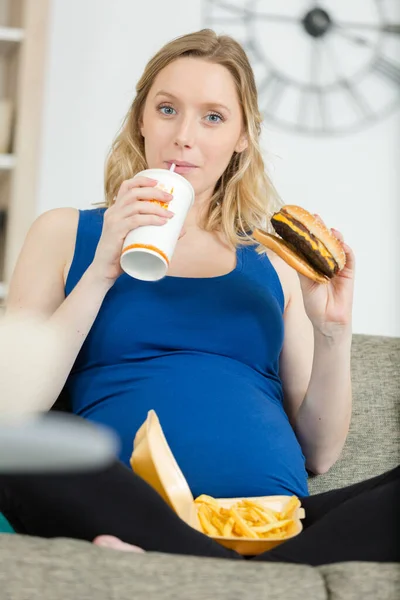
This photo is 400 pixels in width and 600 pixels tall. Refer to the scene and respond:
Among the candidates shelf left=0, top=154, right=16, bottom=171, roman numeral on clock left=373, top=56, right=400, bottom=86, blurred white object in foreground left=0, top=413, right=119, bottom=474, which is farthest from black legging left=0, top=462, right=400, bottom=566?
roman numeral on clock left=373, top=56, right=400, bottom=86

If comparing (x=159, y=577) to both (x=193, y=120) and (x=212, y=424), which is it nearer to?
(x=212, y=424)

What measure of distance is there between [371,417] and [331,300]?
228mm

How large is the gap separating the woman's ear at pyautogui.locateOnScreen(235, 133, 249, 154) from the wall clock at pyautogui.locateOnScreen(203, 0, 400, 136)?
1.25 m

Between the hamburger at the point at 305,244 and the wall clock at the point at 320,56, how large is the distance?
58.9 inches

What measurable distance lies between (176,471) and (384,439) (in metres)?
0.41

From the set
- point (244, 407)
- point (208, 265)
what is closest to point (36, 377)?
point (244, 407)

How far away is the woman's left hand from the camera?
920 mm

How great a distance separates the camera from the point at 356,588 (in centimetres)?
51

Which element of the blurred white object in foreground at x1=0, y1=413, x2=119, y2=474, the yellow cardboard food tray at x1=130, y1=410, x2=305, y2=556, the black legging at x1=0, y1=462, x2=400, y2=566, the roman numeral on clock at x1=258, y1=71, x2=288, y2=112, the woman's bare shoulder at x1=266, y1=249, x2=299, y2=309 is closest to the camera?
the blurred white object in foreground at x1=0, y1=413, x2=119, y2=474

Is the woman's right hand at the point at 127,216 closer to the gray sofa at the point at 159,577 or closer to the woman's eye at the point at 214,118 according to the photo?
the woman's eye at the point at 214,118

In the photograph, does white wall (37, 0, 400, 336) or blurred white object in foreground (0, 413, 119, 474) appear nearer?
blurred white object in foreground (0, 413, 119, 474)

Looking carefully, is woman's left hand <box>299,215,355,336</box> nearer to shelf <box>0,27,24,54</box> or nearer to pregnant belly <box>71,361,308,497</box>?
pregnant belly <box>71,361,308,497</box>

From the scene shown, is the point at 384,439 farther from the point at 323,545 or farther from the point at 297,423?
the point at 323,545

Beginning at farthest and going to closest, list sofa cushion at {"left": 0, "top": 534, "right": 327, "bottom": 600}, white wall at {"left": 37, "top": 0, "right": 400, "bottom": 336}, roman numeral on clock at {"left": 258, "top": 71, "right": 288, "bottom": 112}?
roman numeral on clock at {"left": 258, "top": 71, "right": 288, "bottom": 112} → white wall at {"left": 37, "top": 0, "right": 400, "bottom": 336} → sofa cushion at {"left": 0, "top": 534, "right": 327, "bottom": 600}
